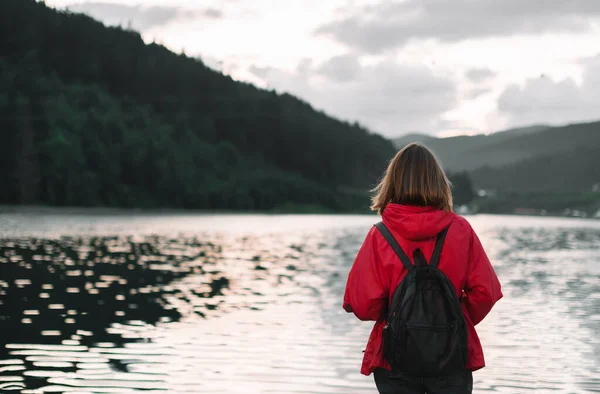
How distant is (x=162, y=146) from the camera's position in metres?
147

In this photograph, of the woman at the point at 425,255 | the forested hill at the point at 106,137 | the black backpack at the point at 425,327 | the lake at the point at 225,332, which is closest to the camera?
the black backpack at the point at 425,327

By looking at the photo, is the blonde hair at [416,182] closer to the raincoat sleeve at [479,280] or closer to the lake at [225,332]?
the raincoat sleeve at [479,280]

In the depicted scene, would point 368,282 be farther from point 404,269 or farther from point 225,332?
point 225,332

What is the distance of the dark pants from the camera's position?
14.3ft

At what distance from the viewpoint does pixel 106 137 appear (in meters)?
130

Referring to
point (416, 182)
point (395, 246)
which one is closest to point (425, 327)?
point (395, 246)

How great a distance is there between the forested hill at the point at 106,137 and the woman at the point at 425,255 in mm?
101347

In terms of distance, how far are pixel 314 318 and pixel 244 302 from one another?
2489 millimetres

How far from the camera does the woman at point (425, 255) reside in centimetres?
436

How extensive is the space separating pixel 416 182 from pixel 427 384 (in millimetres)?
970

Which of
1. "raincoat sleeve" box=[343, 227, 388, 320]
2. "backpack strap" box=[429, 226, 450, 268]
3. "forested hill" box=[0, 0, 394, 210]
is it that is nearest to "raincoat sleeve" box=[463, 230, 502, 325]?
"backpack strap" box=[429, 226, 450, 268]

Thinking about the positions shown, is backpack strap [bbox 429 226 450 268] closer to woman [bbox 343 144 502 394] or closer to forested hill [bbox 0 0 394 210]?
woman [bbox 343 144 502 394]

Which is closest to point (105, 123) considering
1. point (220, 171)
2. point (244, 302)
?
point (220, 171)

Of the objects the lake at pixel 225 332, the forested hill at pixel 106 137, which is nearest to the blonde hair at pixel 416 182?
the lake at pixel 225 332
